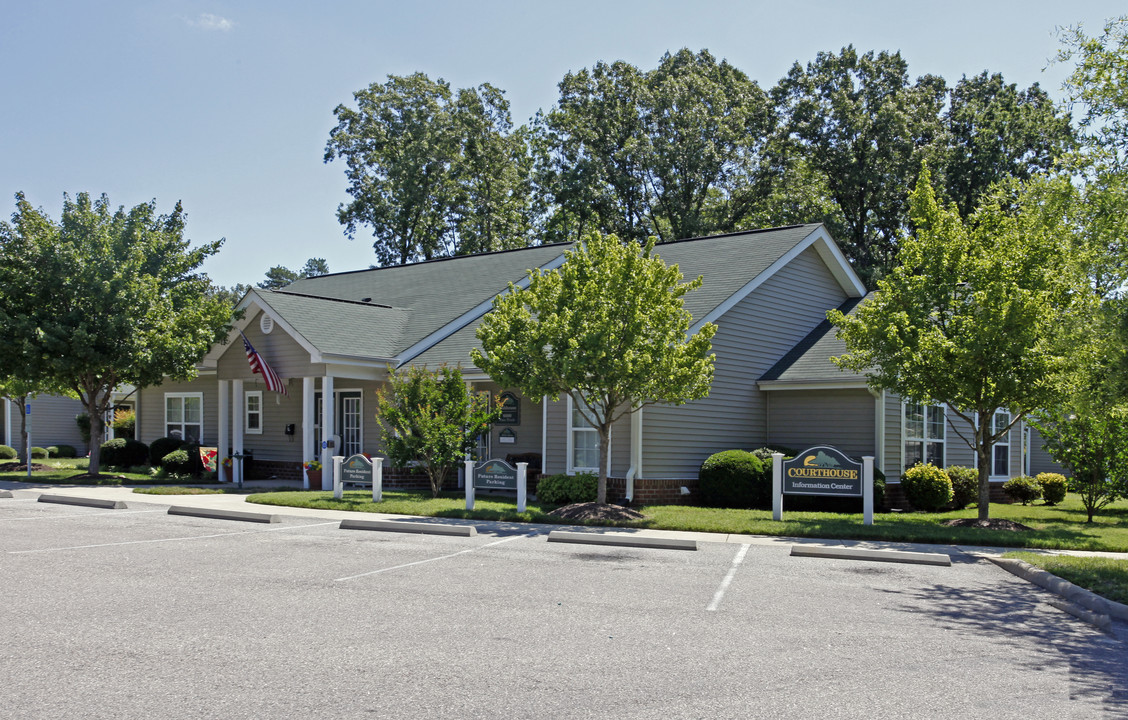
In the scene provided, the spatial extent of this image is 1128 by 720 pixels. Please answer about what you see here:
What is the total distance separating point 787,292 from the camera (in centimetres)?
2358

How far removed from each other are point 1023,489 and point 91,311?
2380 centimetres

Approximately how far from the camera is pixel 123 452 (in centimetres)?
3027

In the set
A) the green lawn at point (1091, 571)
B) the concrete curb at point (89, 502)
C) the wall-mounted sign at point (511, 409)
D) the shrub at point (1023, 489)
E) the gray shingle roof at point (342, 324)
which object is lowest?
the shrub at point (1023, 489)

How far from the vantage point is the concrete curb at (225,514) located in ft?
54.0

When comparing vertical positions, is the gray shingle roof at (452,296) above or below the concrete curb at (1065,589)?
above

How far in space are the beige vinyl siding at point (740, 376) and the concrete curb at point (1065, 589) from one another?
827cm

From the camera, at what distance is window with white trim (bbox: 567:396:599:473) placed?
67.6ft

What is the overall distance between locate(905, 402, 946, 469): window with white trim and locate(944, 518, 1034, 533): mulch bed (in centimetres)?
462

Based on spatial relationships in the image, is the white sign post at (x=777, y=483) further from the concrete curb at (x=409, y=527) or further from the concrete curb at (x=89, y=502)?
the concrete curb at (x=89, y=502)

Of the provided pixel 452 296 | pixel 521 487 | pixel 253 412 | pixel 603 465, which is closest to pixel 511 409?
pixel 521 487

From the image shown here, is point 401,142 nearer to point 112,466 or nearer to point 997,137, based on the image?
point 112,466

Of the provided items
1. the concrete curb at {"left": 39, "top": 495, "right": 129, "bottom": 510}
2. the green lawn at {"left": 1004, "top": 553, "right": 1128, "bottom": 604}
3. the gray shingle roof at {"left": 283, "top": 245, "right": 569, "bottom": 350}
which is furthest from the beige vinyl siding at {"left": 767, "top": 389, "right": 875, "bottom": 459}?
the concrete curb at {"left": 39, "top": 495, "right": 129, "bottom": 510}

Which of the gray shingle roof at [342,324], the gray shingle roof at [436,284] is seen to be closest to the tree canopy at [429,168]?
the gray shingle roof at [436,284]

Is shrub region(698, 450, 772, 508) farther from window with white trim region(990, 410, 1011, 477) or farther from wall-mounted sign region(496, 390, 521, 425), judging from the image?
window with white trim region(990, 410, 1011, 477)
